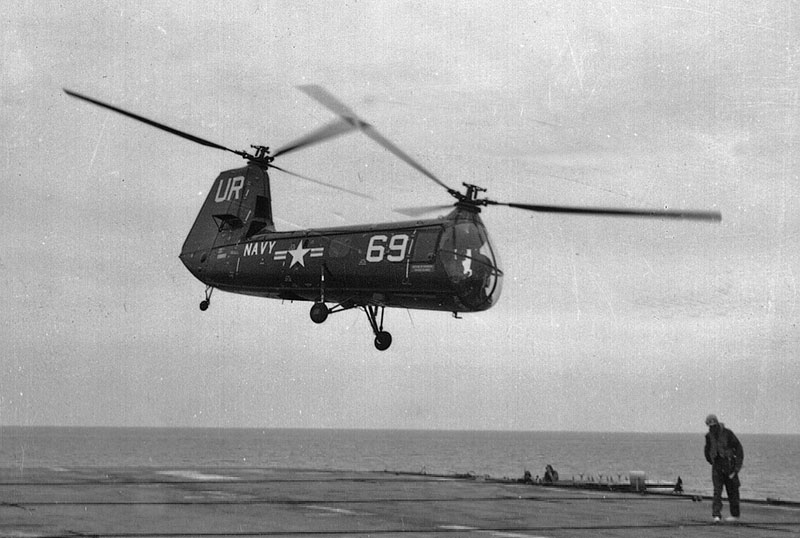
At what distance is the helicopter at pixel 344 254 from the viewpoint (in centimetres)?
2350

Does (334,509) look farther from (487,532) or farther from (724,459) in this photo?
(724,459)

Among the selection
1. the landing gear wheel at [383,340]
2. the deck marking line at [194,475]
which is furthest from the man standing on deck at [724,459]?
the deck marking line at [194,475]

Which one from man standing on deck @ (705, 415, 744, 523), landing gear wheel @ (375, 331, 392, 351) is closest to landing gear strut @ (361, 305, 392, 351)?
landing gear wheel @ (375, 331, 392, 351)

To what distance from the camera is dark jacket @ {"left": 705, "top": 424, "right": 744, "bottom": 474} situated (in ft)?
67.1

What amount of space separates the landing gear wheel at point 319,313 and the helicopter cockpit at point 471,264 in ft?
14.3

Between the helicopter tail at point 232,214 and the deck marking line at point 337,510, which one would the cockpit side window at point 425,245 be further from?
the helicopter tail at point 232,214

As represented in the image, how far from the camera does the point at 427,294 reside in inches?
957

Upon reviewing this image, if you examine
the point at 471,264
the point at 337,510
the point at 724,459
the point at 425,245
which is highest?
the point at 425,245

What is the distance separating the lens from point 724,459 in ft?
67.2

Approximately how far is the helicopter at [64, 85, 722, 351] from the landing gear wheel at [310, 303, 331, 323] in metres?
0.03

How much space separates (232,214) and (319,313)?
18.1 feet

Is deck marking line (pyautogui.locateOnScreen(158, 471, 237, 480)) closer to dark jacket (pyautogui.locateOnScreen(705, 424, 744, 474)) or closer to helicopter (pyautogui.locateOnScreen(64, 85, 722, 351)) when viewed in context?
helicopter (pyautogui.locateOnScreen(64, 85, 722, 351))

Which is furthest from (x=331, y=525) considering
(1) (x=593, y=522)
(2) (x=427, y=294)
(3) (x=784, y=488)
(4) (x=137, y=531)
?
(3) (x=784, y=488)

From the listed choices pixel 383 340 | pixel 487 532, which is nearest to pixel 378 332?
pixel 383 340
